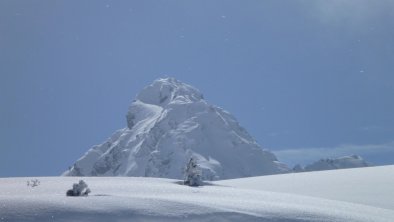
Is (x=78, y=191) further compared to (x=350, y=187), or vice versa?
(x=350, y=187)

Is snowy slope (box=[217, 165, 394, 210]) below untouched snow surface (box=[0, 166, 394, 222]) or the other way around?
the other way around

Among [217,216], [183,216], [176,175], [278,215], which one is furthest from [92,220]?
[176,175]

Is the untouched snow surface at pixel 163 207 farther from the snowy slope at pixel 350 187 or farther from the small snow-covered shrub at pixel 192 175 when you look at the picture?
the small snow-covered shrub at pixel 192 175

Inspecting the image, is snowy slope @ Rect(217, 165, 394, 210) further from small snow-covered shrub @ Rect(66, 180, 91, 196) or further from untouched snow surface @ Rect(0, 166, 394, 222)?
small snow-covered shrub @ Rect(66, 180, 91, 196)

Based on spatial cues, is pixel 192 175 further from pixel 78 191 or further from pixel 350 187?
pixel 350 187

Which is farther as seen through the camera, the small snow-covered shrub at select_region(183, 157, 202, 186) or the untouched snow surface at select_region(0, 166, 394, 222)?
the small snow-covered shrub at select_region(183, 157, 202, 186)

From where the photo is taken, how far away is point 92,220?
27.7 ft

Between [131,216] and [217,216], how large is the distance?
139 centimetres

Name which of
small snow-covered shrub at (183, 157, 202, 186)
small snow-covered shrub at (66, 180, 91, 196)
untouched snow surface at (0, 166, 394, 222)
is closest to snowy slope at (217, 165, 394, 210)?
untouched snow surface at (0, 166, 394, 222)

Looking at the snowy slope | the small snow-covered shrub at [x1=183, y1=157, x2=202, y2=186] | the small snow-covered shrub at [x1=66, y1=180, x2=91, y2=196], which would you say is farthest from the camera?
the snowy slope

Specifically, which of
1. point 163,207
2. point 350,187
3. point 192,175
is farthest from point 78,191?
point 350,187

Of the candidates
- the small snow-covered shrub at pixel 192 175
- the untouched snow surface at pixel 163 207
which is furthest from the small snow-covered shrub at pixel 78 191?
the small snow-covered shrub at pixel 192 175

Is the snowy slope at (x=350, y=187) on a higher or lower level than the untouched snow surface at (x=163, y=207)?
higher

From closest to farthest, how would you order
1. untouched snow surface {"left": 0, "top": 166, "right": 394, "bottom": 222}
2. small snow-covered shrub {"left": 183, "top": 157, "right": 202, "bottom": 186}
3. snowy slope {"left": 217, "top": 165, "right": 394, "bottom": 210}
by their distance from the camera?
1. untouched snow surface {"left": 0, "top": 166, "right": 394, "bottom": 222}
2. small snow-covered shrub {"left": 183, "top": 157, "right": 202, "bottom": 186}
3. snowy slope {"left": 217, "top": 165, "right": 394, "bottom": 210}
